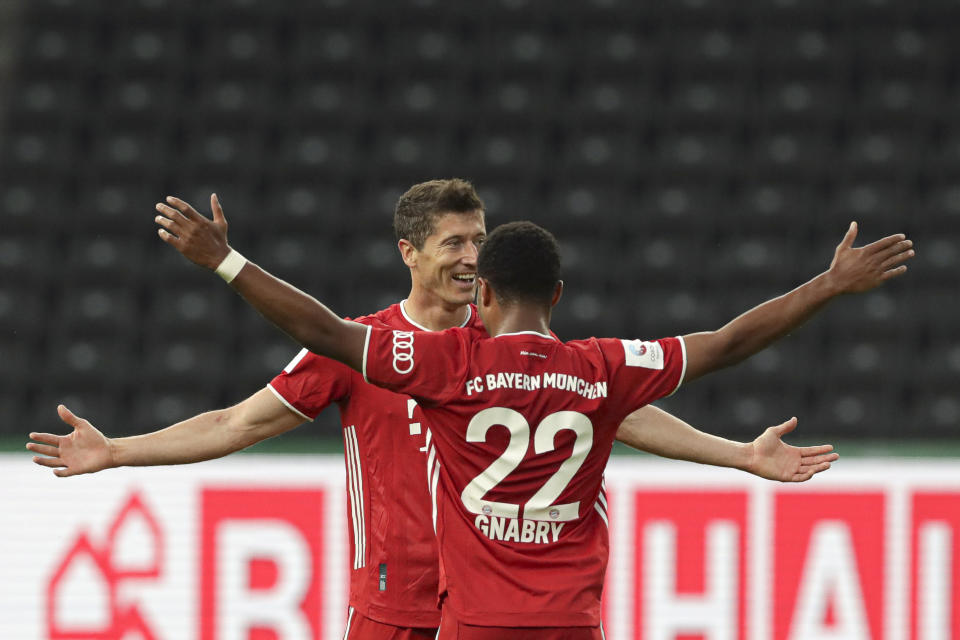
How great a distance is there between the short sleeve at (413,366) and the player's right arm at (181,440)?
2.74 ft

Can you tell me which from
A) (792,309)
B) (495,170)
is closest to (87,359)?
(495,170)

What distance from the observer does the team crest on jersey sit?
3.13 m

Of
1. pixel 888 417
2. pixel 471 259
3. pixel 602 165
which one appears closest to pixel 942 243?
pixel 888 417

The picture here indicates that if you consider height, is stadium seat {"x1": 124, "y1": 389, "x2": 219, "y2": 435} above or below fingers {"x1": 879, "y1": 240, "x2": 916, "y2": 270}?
below

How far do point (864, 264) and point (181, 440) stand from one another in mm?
2032

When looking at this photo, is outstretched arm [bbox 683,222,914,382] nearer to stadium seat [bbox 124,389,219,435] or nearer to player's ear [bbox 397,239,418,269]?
player's ear [bbox 397,239,418,269]

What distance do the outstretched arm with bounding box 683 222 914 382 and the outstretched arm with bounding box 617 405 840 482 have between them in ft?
1.31

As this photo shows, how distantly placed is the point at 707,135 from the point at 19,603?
5462 millimetres

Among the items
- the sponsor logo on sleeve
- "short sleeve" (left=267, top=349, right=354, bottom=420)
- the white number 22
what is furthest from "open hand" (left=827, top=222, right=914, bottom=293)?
"short sleeve" (left=267, top=349, right=354, bottom=420)

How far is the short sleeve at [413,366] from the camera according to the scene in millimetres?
2990

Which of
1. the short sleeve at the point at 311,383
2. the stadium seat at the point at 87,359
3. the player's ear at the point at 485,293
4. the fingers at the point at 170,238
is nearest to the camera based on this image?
the fingers at the point at 170,238

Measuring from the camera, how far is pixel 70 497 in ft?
18.8

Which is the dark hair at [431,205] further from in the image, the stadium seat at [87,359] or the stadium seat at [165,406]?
the stadium seat at [87,359]


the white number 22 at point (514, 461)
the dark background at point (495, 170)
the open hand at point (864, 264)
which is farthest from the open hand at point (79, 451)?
the dark background at point (495, 170)
